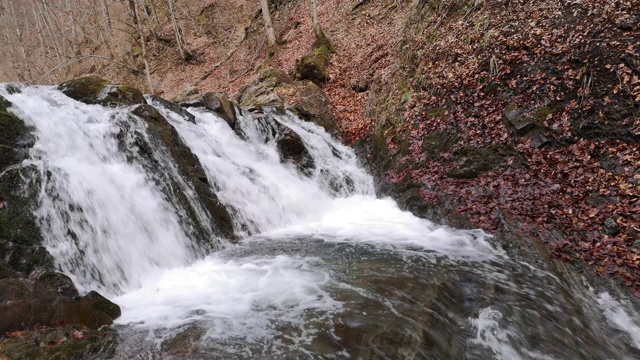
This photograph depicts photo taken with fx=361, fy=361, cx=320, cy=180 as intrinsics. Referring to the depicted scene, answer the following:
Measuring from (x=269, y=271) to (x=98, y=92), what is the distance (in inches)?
274

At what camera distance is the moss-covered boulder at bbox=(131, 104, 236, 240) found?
7523 mm

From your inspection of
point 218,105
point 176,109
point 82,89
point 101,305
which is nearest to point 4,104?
point 82,89

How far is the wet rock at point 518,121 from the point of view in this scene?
7869 millimetres

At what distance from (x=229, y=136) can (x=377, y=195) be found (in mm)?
4664

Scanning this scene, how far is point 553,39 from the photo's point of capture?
8.40 meters

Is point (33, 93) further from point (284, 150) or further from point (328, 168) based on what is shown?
point (328, 168)

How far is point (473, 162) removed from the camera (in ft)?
27.0

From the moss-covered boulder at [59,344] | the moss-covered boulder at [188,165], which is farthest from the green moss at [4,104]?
the moss-covered boulder at [59,344]

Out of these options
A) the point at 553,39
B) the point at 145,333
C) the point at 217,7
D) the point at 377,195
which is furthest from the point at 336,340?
the point at 217,7

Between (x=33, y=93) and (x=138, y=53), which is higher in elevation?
(x=138, y=53)

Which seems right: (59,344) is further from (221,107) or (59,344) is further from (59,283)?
(221,107)

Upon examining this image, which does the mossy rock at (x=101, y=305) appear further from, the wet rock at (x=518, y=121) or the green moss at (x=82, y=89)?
the wet rock at (x=518, y=121)

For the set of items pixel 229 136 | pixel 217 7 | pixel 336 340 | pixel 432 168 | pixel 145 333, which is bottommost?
pixel 336 340

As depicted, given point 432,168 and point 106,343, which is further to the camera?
point 432,168
